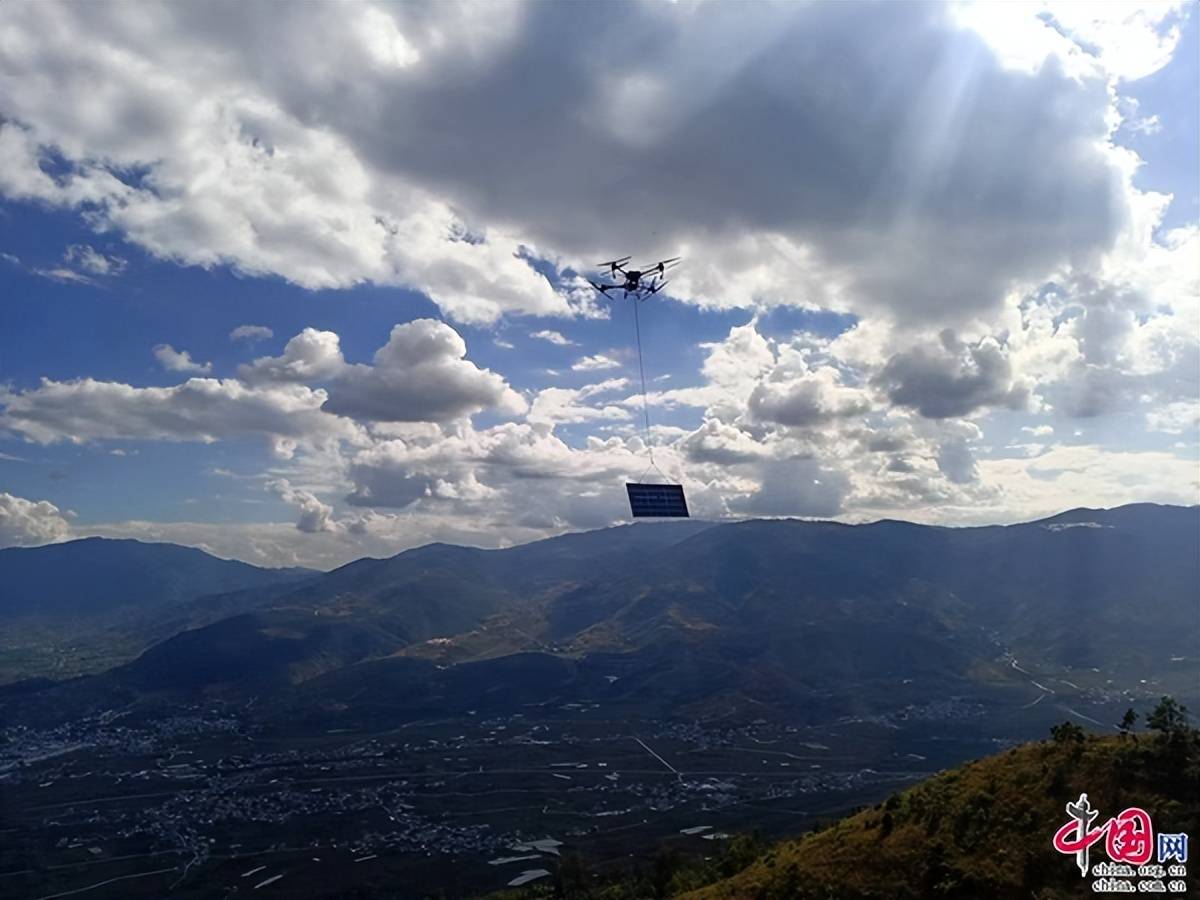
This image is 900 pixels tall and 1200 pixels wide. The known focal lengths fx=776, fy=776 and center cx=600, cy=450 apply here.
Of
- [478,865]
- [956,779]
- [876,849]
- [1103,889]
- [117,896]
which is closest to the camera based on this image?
[1103,889]

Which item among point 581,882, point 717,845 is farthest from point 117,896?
point 717,845

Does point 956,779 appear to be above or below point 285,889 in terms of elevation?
above

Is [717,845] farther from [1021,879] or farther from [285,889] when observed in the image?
[1021,879]

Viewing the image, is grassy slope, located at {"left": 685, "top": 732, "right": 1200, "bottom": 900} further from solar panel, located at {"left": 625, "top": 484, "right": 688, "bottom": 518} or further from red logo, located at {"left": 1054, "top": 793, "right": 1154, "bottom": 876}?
solar panel, located at {"left": 625, "top": 484, "right": 688, "bottom": 518}

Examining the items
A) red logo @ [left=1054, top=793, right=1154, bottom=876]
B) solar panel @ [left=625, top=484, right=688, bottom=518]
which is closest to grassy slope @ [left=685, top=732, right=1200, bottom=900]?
red logo @ [left=1054, top=793, right=1154, bottom=876]
